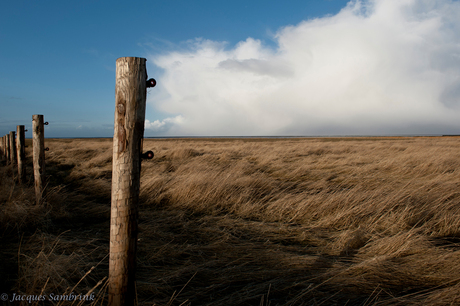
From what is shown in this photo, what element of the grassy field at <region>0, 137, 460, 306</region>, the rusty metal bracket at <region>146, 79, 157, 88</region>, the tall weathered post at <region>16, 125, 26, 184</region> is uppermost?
the rusty metal bracket at <region>146, 79, 157, 88</region>

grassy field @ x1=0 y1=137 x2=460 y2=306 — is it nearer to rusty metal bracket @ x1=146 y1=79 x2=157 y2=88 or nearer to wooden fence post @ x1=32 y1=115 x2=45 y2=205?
wooden fence post @ x1=32 y1=115 x2=45 y2=205

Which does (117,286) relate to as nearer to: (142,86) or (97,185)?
(142,86)

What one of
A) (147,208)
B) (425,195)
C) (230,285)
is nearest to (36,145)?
(147,208)

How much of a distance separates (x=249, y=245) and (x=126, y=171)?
83.0 inches

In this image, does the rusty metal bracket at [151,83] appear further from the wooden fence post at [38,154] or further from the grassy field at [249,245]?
the wooden fence post at [38,154]

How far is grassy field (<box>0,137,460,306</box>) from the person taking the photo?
2.37 metres

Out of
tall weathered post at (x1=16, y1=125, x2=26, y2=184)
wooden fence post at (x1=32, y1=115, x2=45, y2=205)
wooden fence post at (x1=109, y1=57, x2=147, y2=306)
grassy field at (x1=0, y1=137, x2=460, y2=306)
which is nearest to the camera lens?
wooden fence post at (x1=109, y1=57, x2=147, y2=306)

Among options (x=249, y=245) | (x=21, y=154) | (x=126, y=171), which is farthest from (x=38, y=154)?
(x=249, y=245)

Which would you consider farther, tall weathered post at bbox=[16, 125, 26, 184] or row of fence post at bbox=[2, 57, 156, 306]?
tall weathered post at bbox=[16, 125, 26, 184]

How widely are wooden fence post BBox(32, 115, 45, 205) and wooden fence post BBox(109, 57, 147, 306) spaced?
4.14 metres

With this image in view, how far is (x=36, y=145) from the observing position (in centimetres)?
544

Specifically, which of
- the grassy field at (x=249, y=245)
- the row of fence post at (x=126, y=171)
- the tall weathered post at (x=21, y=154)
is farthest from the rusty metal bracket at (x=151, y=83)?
the tall weathered post at (x=21, y=154)

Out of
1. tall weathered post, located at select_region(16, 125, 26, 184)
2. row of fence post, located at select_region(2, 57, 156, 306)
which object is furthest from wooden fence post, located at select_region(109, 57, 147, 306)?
tall weathered post, located at select_region(16, 125, 26, 184)

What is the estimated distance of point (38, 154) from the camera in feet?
17.7
